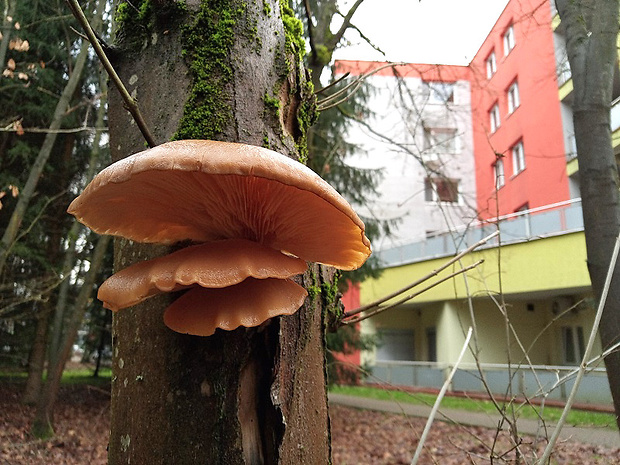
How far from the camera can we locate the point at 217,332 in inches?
40.3

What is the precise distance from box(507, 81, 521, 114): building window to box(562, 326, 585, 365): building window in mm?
7527

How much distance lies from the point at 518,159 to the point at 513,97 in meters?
2.35

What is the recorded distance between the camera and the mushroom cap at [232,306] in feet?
3.14

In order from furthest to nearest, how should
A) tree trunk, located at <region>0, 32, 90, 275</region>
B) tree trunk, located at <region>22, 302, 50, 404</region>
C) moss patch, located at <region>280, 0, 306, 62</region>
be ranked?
tree trunk, located at <region>22, 302, 50, 404</region> < tree trunk, located at <region>0, 32, 90, 275</region> < moss patch, located at <region>280, 0, 306, 62</region>

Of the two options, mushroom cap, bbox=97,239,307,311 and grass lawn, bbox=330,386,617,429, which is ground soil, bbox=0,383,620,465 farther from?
mushroom cap, bbox=97,239,307,311

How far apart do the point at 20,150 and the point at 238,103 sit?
30.5ft

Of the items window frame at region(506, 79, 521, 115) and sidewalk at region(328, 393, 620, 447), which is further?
window frame at region(506, 79, 521, 115)

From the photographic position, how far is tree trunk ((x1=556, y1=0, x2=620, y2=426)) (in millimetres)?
3160

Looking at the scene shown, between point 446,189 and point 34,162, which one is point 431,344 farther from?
point 34,162

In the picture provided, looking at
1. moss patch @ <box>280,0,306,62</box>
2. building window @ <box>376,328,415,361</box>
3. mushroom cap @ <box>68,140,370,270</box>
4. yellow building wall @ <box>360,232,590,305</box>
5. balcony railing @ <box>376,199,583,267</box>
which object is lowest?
building window @ <box>376,328,415,361</box>

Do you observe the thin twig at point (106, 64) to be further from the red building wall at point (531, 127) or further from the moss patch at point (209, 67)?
the red building wall at point (531, 127)

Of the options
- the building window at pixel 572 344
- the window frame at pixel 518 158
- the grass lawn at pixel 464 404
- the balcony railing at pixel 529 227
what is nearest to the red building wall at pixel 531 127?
the window frame at pixel 518 158

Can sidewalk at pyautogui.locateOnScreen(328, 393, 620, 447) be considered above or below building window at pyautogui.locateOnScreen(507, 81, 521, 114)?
below

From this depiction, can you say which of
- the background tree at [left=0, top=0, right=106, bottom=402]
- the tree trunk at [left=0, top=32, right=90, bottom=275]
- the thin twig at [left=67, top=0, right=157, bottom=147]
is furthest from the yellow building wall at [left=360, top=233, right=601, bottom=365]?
the thin twig at [left=67, top=0, right=157, bottom=147]
